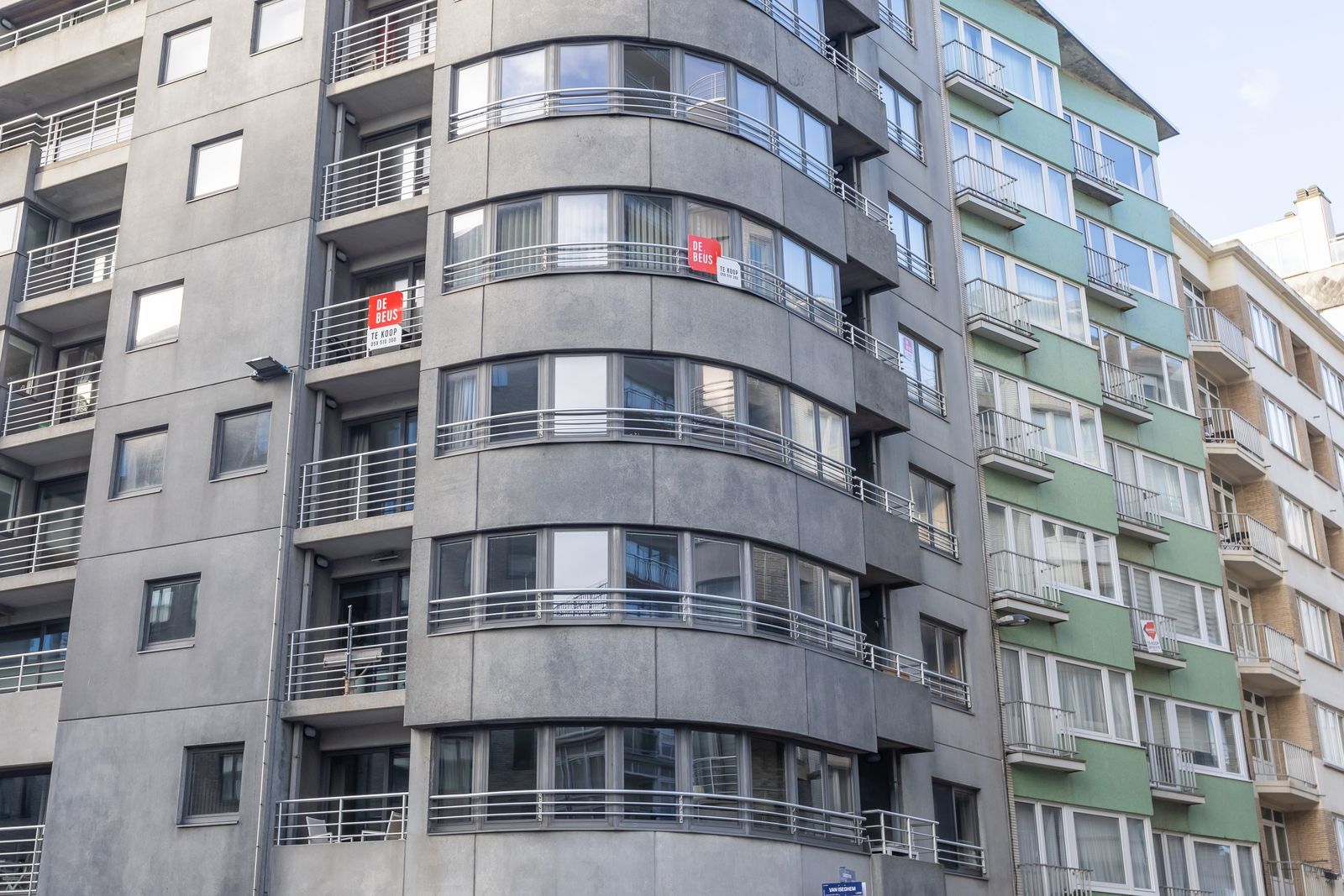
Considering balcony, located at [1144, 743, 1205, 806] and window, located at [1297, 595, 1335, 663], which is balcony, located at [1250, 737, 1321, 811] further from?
balcony, located at [1144, 743, 1205, 806]

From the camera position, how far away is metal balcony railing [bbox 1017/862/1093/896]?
114ft

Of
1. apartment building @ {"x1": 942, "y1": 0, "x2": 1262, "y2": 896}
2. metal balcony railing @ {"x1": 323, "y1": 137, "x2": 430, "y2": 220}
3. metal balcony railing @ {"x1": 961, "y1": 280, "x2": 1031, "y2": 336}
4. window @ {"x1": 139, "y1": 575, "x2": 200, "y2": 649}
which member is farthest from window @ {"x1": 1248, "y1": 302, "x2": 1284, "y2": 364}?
window @ {"x1": 139, "y1": 575, "x2": 200, "y2": 649}

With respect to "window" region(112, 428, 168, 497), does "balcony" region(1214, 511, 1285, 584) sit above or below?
A: above

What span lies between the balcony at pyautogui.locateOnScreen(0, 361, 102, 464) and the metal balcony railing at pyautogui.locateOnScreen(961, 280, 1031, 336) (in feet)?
68.5

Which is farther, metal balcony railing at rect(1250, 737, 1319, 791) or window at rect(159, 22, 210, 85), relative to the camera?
metal balcony railing at rect(1250, 737, 1319, 791)

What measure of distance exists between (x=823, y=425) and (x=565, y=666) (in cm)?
800

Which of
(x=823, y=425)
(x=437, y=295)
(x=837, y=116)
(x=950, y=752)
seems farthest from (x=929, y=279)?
(x=437, y=295)

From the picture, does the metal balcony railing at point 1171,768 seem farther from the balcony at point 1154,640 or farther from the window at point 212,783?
the window at point 212,783

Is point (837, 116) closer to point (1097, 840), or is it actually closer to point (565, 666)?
point (565, 666)

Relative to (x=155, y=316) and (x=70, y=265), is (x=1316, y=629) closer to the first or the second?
(x=155, y=316)

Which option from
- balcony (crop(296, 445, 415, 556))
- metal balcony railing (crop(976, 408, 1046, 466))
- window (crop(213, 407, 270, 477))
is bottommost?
balcony (crop(296, 445, 415, 556))

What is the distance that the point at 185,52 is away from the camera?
35.2 m

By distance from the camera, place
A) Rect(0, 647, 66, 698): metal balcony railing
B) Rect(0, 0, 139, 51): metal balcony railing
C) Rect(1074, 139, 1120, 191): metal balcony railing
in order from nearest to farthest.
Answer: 1. Rect(0, 647, 66, 698): metal balcony railing
2. Rect(0, 0, 139, 51): metal balcony railing
3. Rect(1074, 139, 1120, 191): metal balcony railing

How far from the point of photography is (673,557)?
27391 millimetres
